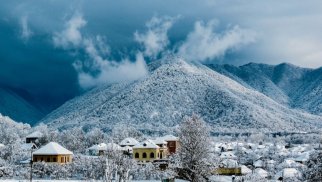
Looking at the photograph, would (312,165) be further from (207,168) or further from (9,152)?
(9,152)

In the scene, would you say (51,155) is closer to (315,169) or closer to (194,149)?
(194,149)

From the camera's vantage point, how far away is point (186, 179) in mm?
63656

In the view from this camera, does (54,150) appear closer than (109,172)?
No

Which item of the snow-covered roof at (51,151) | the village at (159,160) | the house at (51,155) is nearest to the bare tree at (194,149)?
the village at (159,160)

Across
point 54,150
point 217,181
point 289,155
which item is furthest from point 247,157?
point 217,181

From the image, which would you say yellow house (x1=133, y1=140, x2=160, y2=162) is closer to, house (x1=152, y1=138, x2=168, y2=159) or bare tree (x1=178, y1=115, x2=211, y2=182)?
house (x1=152, y1=138, x2=168, y2=159)

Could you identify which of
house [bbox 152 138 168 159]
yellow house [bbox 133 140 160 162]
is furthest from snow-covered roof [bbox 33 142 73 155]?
house [bbox 152 138 168 159]

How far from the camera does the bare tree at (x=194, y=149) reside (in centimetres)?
6125

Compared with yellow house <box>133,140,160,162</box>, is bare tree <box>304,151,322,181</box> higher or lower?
lower

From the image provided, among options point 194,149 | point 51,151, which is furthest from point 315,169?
point 51,151

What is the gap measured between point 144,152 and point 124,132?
193ft

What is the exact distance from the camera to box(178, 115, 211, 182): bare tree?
61250 millimetres

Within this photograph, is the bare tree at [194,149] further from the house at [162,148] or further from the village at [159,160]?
the house at [162,148]

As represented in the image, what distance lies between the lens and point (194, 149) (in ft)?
204
